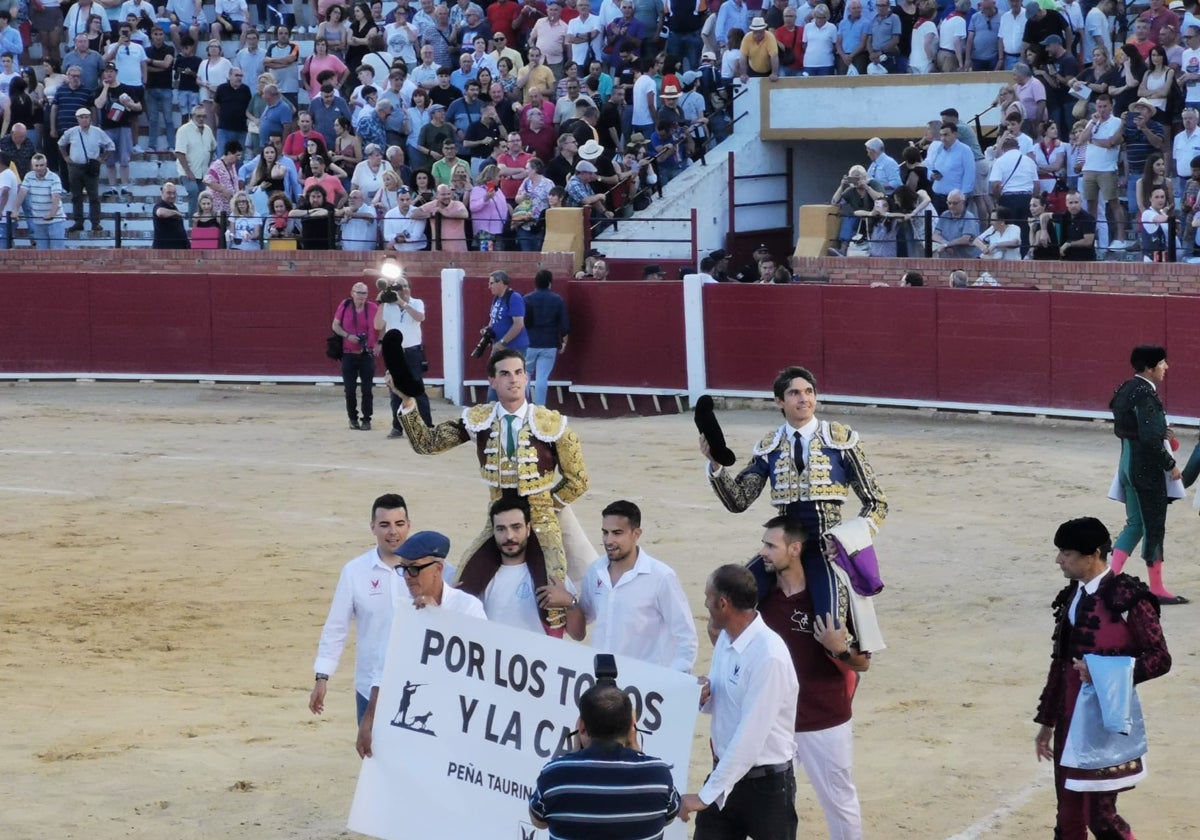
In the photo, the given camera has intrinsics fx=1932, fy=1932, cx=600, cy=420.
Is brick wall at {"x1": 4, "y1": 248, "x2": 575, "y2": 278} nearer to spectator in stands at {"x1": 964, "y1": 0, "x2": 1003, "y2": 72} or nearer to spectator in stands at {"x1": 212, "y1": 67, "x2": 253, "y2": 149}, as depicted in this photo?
spectator in stands at {"x1": 212, "y1": 67, "x2": 253, "y2": 149}

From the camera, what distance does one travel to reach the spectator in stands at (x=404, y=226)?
20.0 m

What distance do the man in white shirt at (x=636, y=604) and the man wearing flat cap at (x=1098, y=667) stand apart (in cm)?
115

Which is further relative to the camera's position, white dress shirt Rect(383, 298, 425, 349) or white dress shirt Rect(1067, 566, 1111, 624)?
white dress shirt Rect(383, 298, 425, 349)

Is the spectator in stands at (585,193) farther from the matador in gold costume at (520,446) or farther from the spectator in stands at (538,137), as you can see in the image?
the matador in gold costume at (520,446)

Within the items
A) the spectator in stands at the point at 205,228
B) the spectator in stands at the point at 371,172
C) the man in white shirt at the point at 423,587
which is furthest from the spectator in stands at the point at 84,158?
the man in white shirt at the point at 423,587

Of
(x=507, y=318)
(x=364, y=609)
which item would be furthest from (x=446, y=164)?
(x=364, y=609)

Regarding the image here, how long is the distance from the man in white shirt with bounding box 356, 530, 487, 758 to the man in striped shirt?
1594mm

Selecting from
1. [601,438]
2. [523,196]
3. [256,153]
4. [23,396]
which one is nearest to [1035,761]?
[601,438]

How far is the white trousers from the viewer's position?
232 inches

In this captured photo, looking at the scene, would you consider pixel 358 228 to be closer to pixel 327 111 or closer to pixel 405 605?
pixel 327 111

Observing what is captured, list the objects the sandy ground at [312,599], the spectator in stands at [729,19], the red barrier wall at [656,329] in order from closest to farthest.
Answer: the sandy ground at [312,599] → the red barrier wall at [656,329] → the spectator in stands at [729,19]

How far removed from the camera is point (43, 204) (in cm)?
2123

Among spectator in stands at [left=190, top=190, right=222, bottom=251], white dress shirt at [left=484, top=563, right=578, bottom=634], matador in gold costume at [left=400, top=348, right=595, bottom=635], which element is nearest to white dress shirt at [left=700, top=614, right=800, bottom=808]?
white dress shirt at [left=484, top=563, right=578, bottom=634]

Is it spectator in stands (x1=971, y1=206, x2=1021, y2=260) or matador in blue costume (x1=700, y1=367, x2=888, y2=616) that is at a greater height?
spectator in stands (x1=971, y1=206, x2=1021, y2=260)
